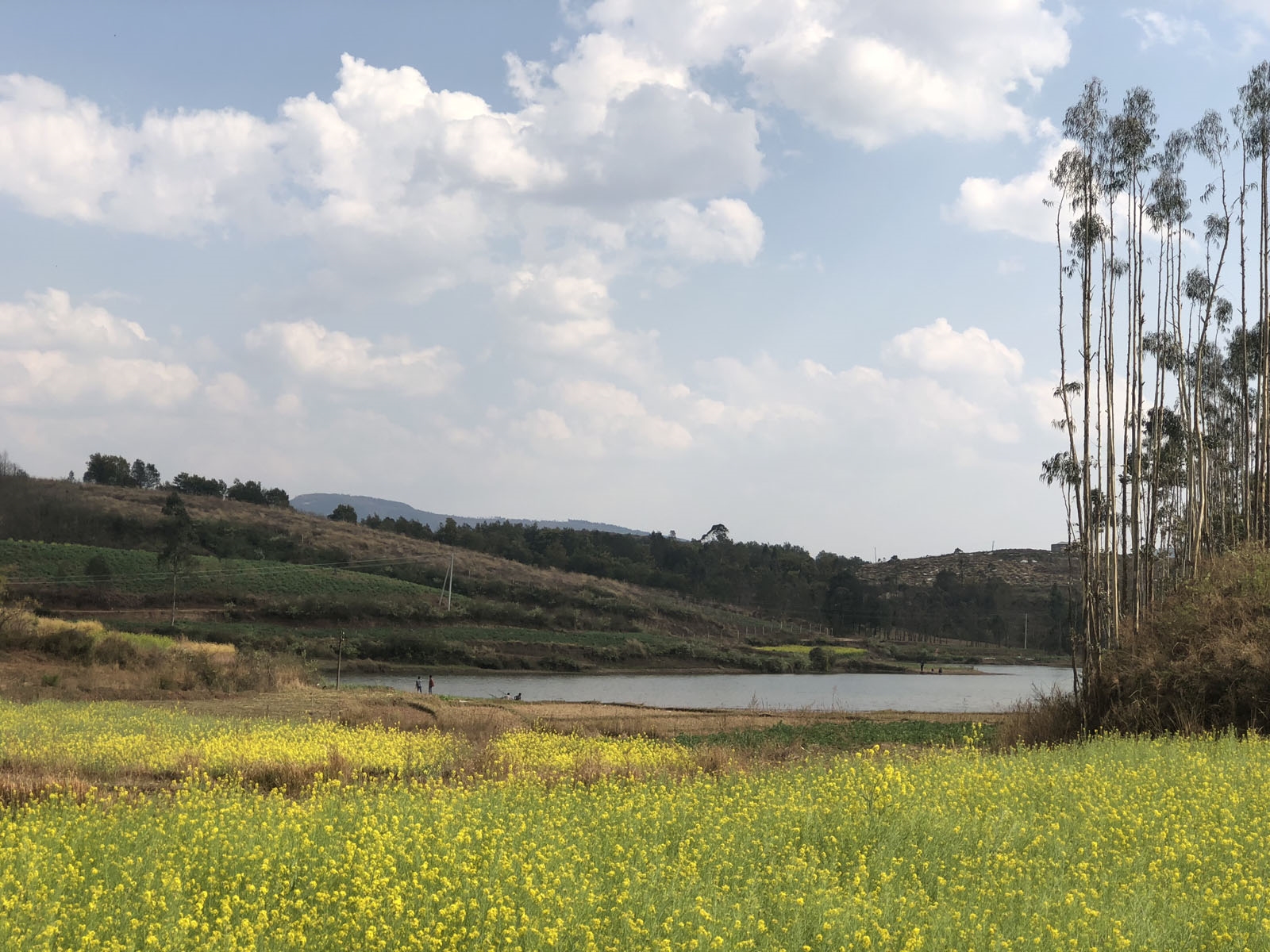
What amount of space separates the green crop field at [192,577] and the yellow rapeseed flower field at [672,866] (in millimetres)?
59318

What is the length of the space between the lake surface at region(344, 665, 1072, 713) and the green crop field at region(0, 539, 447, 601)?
17615 mm

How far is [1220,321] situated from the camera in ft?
113

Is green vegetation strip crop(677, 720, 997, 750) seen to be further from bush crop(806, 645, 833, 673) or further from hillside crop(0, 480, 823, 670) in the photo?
bush crop(806, 645, 833, 673)

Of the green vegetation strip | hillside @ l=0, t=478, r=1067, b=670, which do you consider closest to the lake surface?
hillside @ l=0, t=478, r=1067, b=670

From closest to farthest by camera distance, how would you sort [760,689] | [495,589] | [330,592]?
[760,689] → [330,592] → [495,589]

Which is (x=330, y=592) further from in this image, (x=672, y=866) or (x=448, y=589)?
(x=672, y=866)

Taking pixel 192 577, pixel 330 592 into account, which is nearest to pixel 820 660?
pixel 330 592

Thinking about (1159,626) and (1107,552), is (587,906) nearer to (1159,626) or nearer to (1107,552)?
(1159,626)

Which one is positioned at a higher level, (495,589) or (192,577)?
A: (192,577)

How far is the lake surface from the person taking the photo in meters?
45.4

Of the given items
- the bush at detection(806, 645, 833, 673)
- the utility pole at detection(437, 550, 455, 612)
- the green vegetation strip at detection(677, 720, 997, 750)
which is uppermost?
the utility pole at detection(437, 550, 455, 612)

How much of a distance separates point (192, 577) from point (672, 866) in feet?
225

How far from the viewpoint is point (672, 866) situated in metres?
7.30

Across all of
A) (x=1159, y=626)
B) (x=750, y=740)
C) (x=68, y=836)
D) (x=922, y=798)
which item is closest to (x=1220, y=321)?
(x=1159, y=626)
